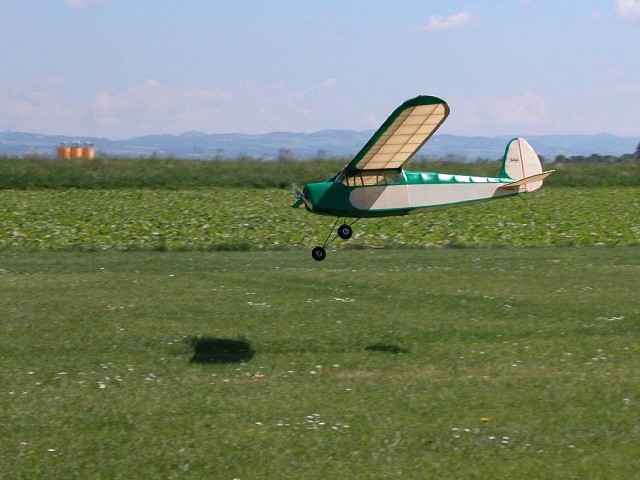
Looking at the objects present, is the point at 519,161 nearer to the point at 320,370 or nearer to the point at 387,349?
the point at 387,349

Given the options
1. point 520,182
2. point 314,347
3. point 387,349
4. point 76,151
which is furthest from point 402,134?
point 76,151

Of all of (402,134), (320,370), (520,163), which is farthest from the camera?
(520,163)

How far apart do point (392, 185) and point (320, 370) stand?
3253mm

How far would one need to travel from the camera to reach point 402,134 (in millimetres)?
15078

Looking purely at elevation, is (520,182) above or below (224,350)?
above

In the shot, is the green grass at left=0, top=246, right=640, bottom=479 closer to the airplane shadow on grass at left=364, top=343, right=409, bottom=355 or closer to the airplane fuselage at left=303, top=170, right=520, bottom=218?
the airplane shadow on grass at left=364, top=343, right=409, bottom=355

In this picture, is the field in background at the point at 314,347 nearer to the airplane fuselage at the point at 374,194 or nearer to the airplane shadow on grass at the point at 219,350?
the airplane shadow on grass at the point at 219,350

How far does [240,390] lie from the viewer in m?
15.4

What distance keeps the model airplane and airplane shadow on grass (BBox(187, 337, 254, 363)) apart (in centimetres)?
221

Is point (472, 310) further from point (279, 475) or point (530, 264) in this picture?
point (279, 475)

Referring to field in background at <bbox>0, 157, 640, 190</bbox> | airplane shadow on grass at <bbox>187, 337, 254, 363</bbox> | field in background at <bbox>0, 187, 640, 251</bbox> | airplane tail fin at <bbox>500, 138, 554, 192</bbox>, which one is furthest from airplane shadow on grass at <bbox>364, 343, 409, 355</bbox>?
field in background at <bbox>0, 157, 640, 190</bbox>

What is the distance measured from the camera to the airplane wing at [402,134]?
565 inches

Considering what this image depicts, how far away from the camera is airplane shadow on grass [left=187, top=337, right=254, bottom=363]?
1738 cm

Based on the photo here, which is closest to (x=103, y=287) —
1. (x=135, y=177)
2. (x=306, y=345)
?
(x=306, y=345)
